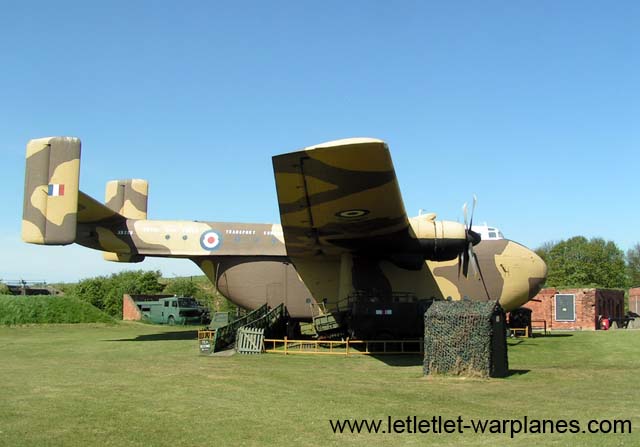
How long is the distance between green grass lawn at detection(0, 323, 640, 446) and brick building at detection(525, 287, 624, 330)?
18.7m

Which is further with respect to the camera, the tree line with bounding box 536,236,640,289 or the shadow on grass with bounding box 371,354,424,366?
the tree line with bounding box 536,236,640,289

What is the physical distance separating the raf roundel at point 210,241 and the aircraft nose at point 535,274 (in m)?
12.5

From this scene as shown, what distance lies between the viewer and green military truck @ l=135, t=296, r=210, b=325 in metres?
40.5

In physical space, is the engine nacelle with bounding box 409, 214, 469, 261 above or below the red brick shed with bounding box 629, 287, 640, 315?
above

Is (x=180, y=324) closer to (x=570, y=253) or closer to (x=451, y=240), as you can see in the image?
(x=451, y=240)

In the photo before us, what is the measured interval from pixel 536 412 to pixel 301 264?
14.6 meters

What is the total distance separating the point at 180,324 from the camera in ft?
133

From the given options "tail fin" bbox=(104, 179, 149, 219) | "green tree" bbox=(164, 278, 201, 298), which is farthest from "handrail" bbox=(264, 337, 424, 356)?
"green tree" bbox=(164, 278, 201, 298)

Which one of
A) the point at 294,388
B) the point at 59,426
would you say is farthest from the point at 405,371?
the point at 59,426

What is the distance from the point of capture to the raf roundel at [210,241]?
2450 cm

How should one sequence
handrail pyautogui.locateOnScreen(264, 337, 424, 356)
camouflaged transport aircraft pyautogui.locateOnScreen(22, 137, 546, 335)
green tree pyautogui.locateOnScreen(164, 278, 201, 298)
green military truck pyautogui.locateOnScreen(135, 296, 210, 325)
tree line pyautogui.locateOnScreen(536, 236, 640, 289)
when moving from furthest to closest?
tree line pyautogui.locateOnScreen(536, 236, 640, 289) → green tree pyautogui.locateOnScreen(164, 278, 201, 298) → green military truck pyautogui.locateOnScreen(135, 296, 210, 325) → handrail pyautogui.locateOnScreen(264, 337, 424, 356) → camouflaged transport aircraft pyautogui.locateOnScreen(22, 137, 546, 335)

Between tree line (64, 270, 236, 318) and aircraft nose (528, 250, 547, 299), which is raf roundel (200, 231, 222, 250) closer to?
aircraft nose (528, 250, 547, 299)

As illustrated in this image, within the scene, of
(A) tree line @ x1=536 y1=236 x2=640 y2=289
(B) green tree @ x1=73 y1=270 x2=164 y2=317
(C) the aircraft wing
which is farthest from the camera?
(A) tree line @ x1=536 y1=236 x2=640 y2=289

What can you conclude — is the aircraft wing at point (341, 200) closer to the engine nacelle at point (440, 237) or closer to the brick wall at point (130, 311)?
the engine nacelle at point (440, 237)
